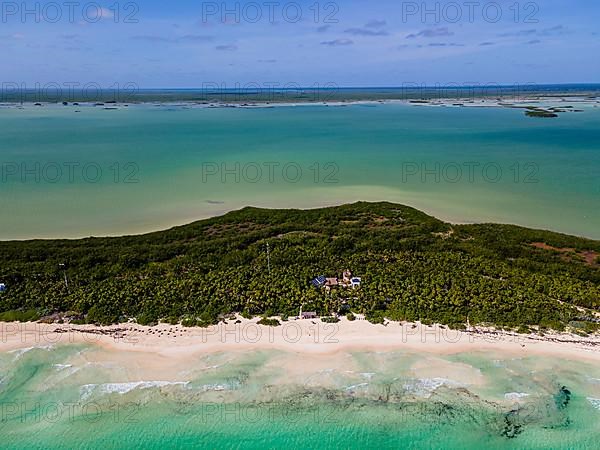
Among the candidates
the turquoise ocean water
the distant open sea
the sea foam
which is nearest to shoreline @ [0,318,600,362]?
the turquoise ocean water

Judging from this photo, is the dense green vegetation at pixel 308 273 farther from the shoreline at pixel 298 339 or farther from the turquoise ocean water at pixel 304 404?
the turquoise ocean water at pixel 304 404

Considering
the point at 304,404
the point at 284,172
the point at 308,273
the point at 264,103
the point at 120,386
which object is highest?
the point at 264,103

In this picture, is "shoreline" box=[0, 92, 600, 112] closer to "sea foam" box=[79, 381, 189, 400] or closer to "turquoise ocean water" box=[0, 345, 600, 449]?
"turquoise ocean water" box=[0, 345, 600, 449]

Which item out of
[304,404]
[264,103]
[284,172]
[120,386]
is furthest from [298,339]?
[264,103]

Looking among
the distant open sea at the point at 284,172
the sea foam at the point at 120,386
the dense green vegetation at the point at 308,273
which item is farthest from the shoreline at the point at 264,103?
the sea foam at the point at 120,386

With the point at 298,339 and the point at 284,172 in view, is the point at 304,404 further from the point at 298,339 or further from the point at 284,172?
the point at 284,172

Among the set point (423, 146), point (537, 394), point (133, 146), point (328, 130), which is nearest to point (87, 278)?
point (537, 394)
